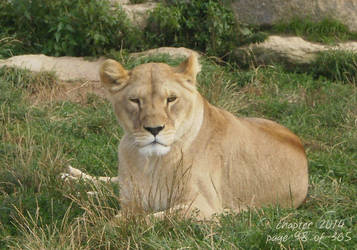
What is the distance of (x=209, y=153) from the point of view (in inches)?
181

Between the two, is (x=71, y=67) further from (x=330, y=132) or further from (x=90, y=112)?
(x=330, y=132)

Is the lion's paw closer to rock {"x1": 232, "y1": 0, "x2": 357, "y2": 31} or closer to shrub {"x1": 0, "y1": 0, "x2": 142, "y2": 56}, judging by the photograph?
shrub {"x1": 0, "y1": 0, "x2": 142, "y2": 56}

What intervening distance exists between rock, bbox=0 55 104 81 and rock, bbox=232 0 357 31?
200 centimetres

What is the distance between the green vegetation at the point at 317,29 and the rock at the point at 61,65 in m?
2.45

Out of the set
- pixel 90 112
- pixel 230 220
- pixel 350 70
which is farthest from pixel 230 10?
pixel 230 220

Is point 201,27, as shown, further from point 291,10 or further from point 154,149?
point 154,149

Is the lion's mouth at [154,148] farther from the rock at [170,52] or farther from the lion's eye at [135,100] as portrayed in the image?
the rock at [170,52]

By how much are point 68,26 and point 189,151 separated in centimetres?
410

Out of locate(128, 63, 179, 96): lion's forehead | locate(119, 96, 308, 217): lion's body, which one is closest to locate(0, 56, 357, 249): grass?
locate(119, 96, 308, 217): lion's body

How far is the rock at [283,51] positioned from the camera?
810 centimetres

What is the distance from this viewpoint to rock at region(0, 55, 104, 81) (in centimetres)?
776

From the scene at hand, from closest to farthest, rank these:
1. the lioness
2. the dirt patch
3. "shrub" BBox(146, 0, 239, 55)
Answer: the lioness < the dirt patch < "shrub" BBox(146, 0, 239, 55)

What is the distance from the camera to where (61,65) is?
7.96m

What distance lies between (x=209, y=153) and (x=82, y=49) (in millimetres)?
4093
